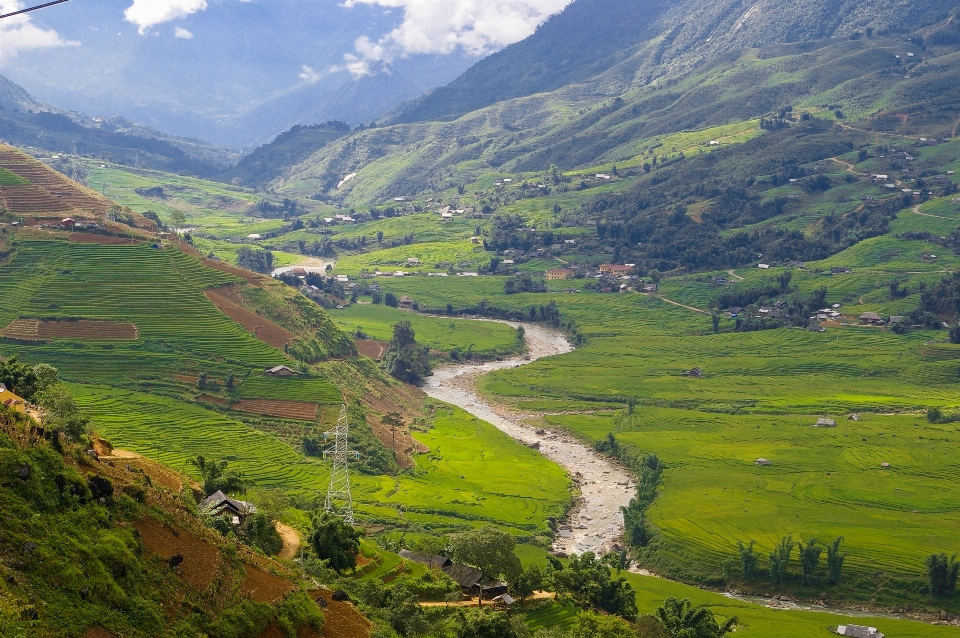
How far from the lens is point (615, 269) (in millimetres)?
144875

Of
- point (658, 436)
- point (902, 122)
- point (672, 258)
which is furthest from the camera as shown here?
point (902, 122)

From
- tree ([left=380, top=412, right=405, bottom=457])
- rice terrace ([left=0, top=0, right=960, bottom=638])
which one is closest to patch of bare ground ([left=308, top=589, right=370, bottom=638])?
rice terrace ([left=0, top=0, right=960, bottom=638])

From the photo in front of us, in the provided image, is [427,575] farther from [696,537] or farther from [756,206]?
[756,206]

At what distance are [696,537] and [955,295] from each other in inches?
2602

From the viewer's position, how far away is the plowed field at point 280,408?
74.6 metres

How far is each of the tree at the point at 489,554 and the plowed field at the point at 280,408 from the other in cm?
3108

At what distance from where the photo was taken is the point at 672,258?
148125 millimetres

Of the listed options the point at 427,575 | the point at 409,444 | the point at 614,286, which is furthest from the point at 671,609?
the point at 614,286

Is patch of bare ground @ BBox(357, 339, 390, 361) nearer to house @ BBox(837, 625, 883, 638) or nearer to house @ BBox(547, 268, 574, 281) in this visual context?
house @ BBox(547, 268, 574, 281)

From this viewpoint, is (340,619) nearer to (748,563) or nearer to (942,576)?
(748,563)

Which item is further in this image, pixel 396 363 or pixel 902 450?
pixel 396 363

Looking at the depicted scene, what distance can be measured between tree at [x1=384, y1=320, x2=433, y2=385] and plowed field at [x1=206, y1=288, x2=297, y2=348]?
56.0ft

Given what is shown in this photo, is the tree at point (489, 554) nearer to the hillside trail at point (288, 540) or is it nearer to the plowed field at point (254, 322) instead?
the hillside trail at point (288, 540)

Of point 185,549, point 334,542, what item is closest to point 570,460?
point 334,542
